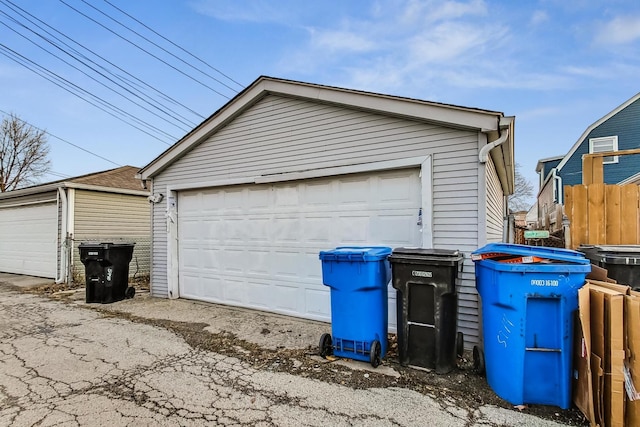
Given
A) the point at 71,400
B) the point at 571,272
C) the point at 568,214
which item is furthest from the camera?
the point at 568,214

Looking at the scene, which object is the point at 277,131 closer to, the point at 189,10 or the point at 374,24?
the point at 374,24

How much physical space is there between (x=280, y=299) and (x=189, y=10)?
31.3 feet

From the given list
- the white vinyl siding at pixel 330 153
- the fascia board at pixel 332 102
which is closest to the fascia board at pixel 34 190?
the fascia board at pixel 332 102

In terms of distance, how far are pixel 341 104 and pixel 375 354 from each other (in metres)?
3.45

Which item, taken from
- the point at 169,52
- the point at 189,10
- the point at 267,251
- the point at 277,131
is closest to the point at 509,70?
the point at 277,131

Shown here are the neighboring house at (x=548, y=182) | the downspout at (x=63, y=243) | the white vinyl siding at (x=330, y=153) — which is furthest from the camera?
the neighboring house at (x=548, y=182)

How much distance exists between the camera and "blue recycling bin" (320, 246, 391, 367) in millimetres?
3564

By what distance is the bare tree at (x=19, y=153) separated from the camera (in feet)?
70.6

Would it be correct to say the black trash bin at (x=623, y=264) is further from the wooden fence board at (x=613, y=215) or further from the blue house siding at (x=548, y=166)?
the blue house siding at (x=548, y=166)

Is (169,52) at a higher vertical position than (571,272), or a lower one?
higher

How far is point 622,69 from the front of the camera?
10969 mm

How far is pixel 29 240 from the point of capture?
10828 mm

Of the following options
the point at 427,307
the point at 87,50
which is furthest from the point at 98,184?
the point at 427,307

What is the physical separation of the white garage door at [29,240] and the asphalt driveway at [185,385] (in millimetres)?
5916
